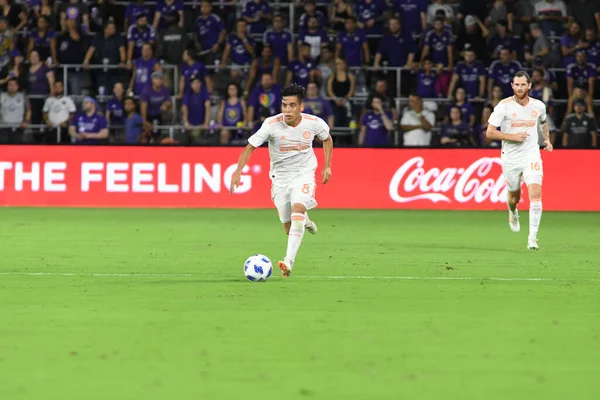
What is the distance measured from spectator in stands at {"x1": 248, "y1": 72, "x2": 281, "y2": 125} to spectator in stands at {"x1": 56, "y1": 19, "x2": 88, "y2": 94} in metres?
4.21

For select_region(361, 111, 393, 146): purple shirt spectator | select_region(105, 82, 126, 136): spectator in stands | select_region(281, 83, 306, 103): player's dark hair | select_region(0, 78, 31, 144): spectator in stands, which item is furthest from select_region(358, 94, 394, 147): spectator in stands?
select_region(281, 83, 306, 103): player's dark hair

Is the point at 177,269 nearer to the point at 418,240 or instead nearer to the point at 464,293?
the point at 464,293

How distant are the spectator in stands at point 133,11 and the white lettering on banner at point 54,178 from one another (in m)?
5.14

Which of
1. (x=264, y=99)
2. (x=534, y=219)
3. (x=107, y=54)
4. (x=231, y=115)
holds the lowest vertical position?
(x=534, y=219)

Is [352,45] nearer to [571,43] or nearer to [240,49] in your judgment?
[240,49]

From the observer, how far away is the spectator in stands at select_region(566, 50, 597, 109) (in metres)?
25.0

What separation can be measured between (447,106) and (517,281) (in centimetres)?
1385

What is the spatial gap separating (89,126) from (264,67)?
392 cm

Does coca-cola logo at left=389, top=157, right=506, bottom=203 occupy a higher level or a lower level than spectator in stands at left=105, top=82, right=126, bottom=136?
lower

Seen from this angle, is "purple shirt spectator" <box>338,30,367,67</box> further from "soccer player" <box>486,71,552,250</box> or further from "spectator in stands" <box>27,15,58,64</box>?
"soccer player" <box>486,71,552,250</box>

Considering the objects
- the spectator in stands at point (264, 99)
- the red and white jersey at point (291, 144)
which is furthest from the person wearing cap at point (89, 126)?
the red and white jersey at point (291, 144)

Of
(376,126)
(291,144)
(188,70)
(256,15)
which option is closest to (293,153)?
(291,144)

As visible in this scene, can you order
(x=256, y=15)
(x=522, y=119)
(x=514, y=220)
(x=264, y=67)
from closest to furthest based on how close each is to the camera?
1. (x=522, y=119)
2. (x=514, y=220)
3. (x=264, y=67)
4. (x=256, y=15)

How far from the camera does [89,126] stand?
23.7 meters
